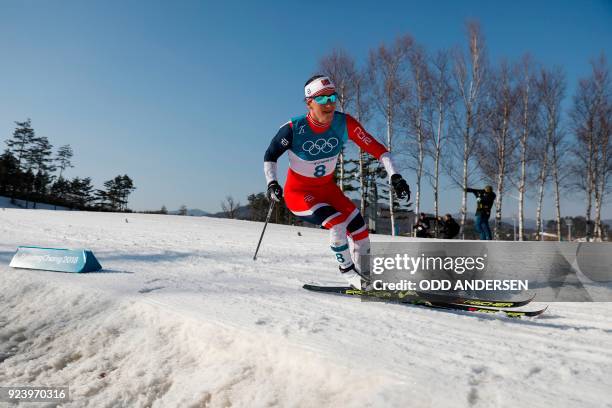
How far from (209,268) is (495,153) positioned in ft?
58.6

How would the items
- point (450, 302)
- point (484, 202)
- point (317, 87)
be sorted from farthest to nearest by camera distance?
point (484, 202)
point (317, 87)
point (450, 302)

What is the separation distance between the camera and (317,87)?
359cm

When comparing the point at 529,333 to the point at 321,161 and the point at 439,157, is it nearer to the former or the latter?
the point at 321,161

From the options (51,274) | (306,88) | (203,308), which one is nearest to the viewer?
(203,308)

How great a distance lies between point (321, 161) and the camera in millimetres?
3705

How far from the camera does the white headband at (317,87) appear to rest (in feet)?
11.7

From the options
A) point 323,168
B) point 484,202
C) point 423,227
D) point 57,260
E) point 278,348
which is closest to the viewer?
point 278,348

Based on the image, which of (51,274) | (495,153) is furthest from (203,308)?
(495,153)

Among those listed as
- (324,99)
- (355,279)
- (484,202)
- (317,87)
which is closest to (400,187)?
(355,279)

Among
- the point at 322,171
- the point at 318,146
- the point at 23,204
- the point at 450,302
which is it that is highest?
the point at 23,204

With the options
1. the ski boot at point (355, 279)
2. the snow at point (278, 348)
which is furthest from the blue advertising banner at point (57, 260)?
the ski boot at point (355, 279)

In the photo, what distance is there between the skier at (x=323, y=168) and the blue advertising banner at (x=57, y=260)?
226 cm

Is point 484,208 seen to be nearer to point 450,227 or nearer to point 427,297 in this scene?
point 450,227

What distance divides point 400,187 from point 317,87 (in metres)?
1.21
